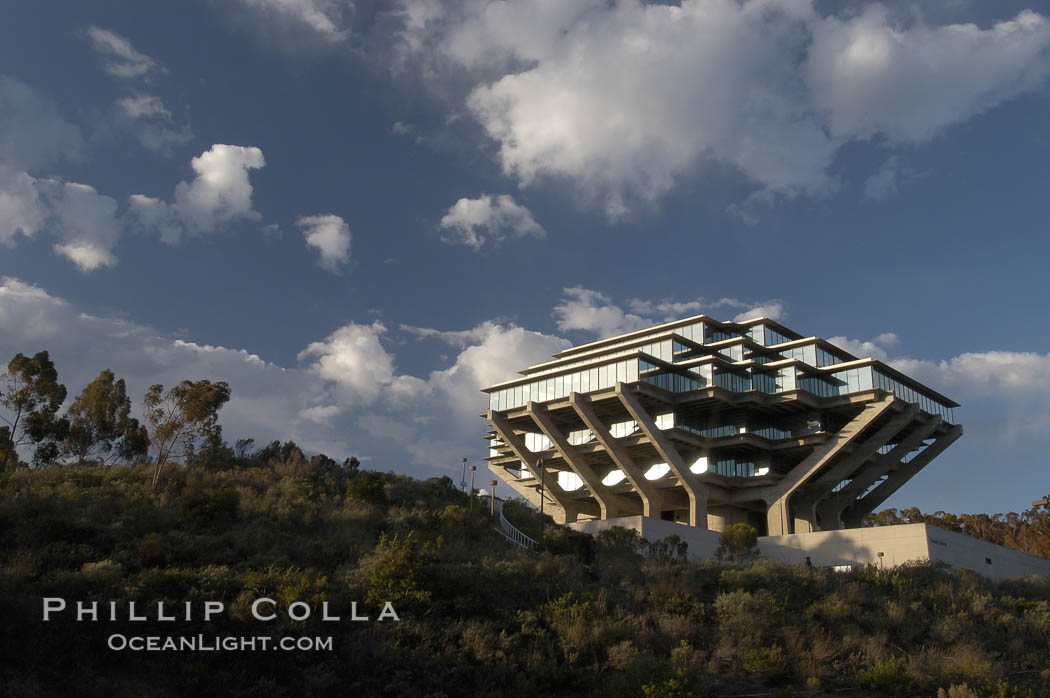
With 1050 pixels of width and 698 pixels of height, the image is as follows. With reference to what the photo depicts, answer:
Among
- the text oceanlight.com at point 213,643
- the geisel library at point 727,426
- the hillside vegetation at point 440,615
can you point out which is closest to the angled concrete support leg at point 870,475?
the geisel library at point 727,426

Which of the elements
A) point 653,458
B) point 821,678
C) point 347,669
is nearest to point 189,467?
point 347,669

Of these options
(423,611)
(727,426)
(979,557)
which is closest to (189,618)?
(423,611)

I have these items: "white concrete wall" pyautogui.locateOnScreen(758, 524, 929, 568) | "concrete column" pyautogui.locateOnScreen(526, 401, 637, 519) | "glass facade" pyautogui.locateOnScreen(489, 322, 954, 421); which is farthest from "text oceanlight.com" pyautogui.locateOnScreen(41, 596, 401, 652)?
"concrete column" pyautogui.locateOnScreen(526, 401, 637, 519)

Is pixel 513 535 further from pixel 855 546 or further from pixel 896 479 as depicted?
pixel 896 479

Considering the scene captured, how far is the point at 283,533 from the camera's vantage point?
27.3 metres

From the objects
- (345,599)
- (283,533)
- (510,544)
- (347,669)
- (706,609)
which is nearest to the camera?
(347,669)

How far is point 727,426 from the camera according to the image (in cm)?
6394

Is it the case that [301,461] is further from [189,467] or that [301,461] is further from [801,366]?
[801,366]

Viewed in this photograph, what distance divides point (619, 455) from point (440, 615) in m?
42.9

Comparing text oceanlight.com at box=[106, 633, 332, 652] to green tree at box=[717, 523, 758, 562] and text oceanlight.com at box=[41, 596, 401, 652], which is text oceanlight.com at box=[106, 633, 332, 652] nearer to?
text oceanlight.com at box=[41, 596, 401, 652]

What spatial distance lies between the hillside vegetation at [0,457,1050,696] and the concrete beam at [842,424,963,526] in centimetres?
3981

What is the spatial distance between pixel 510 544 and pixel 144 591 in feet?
57.0

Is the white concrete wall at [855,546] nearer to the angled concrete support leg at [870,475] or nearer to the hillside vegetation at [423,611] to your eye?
the hillside vegetation at [423,611]

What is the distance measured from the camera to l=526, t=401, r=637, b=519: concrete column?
213 ft
